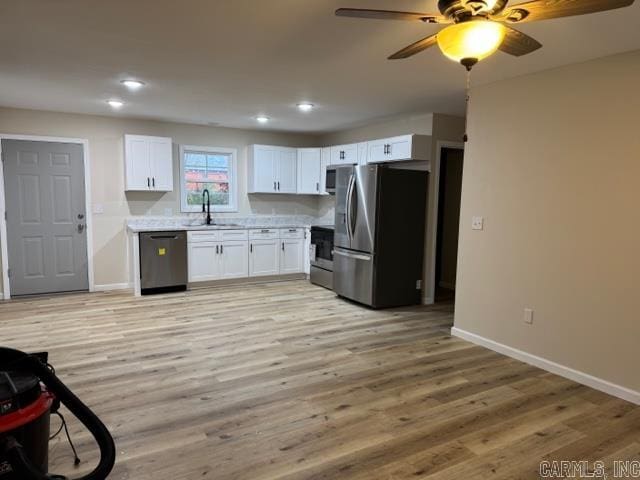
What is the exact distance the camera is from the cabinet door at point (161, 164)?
5926 millimetres

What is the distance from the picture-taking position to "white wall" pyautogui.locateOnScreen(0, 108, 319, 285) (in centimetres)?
540

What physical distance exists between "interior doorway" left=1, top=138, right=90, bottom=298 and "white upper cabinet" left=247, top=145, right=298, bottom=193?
2.37 m

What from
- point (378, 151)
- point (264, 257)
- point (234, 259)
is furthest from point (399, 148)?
point (234, 259)

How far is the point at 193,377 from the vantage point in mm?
3191

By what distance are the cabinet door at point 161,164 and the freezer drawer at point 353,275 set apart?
8.62ft

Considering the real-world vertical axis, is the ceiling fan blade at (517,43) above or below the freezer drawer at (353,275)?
above

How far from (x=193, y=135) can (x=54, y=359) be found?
3.91m

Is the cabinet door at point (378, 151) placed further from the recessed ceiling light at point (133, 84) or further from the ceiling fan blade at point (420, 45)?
the ceiling fan blade at point (420, 45)

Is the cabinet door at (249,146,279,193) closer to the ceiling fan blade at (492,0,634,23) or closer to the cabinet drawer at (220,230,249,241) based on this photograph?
the cabinet drawer at (220,230,249,241)

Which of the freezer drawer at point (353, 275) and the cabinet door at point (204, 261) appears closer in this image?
the freezer drawer at point (353, 275)

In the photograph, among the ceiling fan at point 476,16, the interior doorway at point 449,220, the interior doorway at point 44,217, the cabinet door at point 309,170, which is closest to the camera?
the ceiling fan at point 476,16

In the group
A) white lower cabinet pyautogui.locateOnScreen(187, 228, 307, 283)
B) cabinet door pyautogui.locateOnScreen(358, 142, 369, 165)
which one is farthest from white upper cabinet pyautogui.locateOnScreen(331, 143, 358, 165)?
white lower cabinet pyautogui.locateOnScreen(187, 228, 307, 283)

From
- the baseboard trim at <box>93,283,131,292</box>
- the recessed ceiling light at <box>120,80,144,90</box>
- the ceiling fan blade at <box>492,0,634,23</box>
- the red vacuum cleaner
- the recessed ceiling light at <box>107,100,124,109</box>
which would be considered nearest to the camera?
the red vacuum cleaner

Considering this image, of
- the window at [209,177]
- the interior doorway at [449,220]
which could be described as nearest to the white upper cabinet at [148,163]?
the window at [209,177]
